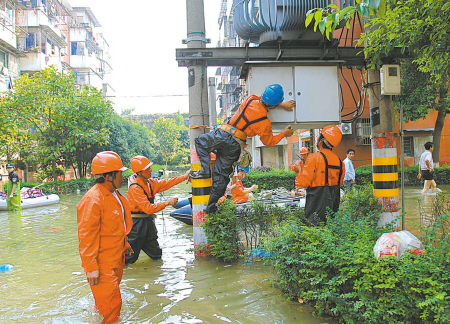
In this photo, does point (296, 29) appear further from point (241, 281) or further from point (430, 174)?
point (430, 174)

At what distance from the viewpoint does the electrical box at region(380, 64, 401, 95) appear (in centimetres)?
610

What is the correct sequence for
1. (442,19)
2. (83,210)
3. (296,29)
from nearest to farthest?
(83,210)
(442,19)
(296,29)

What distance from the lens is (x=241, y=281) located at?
5203 mm

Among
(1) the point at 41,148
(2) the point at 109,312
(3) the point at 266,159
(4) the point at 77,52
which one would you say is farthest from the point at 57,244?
(4) the point at 77,52

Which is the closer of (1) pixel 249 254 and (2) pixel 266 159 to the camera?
(1) pixel 249 254

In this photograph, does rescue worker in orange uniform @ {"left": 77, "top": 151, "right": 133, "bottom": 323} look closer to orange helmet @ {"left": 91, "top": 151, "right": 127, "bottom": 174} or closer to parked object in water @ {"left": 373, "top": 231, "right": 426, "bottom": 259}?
orange helmet @ {"left": 91, "top": 151, "right": 127, "bottom": 174}

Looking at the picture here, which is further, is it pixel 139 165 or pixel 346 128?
pixel 346 128

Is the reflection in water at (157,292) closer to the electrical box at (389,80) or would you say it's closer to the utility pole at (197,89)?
the utility pole at (197,89)

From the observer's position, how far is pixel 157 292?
5.11 meters

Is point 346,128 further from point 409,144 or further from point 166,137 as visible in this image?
point 166,137

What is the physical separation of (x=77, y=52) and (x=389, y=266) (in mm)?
52950

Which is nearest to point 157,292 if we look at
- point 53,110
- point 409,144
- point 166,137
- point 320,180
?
point 320,180

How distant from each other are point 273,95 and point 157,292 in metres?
3.36

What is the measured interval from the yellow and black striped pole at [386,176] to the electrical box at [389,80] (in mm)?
732
